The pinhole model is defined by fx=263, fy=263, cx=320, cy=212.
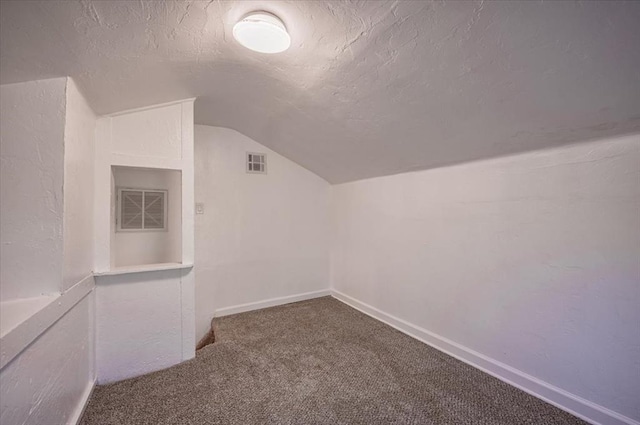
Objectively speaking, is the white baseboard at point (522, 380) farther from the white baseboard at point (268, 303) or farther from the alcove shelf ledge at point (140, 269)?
the alcove shelf ledge at point (140, 269)

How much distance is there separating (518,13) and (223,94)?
1928 mm

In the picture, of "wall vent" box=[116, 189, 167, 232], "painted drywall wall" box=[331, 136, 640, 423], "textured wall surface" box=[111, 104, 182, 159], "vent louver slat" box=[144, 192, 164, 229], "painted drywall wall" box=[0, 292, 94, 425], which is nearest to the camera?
"painted drywall wall" box=[0, 292, 94, 425]

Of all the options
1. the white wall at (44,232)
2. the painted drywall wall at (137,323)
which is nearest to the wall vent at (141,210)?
the painted drywall wall at (137,323)

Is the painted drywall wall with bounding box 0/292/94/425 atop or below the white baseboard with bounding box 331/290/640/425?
atop

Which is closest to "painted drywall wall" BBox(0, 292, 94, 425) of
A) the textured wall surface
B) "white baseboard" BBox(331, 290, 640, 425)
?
the textured wall surface

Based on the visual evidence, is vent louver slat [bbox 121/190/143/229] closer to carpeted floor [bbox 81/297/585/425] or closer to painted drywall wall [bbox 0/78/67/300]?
painted drywall wall [bbox 0/78/67/300]

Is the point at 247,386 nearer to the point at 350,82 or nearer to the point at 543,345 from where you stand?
the point at 543,345

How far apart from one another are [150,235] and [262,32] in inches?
85.4

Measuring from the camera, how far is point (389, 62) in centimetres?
147

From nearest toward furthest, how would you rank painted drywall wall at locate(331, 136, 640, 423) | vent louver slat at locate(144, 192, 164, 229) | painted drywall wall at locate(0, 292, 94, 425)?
painted drywall wall at locate(0, 292, 94, 425)
painted drywall wall at locate(331, 136, 640, 423)
vent louver slat at locate(144, 192, 164, 229)

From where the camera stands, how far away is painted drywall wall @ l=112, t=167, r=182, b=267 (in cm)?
230

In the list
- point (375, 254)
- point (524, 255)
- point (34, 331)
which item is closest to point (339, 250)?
point (375, 254)

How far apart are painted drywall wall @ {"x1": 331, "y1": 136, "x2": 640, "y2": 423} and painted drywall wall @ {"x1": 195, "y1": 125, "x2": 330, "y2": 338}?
131cm

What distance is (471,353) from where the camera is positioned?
2.04 meters
